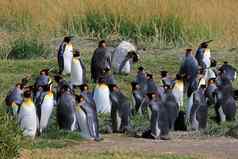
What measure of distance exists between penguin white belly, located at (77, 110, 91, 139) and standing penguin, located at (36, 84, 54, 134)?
60 centimetres

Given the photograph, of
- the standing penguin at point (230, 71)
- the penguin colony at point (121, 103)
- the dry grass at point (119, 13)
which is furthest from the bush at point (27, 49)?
the standing penguin at point (230, 71)

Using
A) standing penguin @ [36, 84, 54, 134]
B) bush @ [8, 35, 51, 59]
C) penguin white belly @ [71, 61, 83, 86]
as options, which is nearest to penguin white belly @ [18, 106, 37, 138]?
standing penguin @ [36, 84, 54, 134]

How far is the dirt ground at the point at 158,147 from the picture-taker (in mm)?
11625

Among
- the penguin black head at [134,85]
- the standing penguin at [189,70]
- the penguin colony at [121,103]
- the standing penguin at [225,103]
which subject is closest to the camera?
the penguin colony at [121,103]

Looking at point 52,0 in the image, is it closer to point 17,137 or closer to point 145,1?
point 145,1

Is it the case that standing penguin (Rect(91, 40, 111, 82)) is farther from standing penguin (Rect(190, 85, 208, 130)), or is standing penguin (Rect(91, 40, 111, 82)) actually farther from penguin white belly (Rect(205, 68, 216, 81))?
standing penguin (Rect(190, 85, 208, 130))

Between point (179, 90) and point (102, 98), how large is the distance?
5.05 feet

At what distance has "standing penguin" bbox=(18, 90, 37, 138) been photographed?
1326cm

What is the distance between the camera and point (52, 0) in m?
26.2

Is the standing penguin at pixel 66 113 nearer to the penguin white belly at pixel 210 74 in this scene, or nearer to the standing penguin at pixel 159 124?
the standing penguin at pixel 159 124

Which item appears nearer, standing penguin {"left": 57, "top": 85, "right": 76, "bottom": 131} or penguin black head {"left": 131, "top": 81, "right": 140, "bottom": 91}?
standing penguin {"left": 57, "top": 85, "right": 76, "bottom": 131}

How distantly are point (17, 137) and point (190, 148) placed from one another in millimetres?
2974

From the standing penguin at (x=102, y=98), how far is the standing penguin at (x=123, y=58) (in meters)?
3.19

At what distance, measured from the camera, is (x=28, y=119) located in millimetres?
13383
